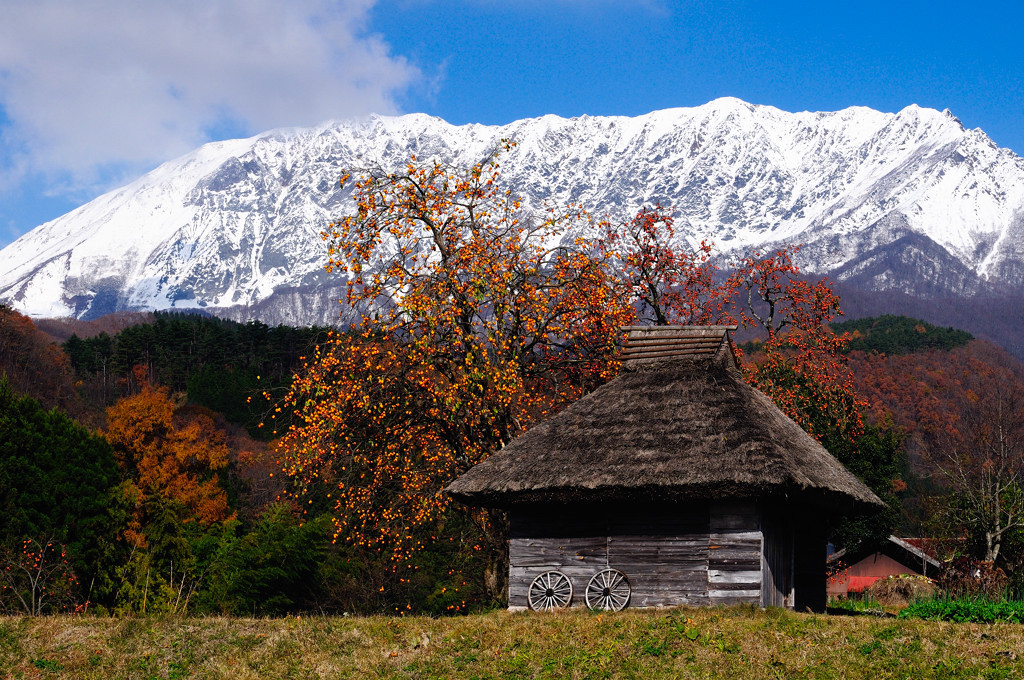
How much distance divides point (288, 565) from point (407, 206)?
505 inches

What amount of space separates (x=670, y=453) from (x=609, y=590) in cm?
281

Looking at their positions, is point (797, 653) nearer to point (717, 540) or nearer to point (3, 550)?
point (717, 540)

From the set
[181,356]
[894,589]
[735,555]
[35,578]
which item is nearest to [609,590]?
[735,555]

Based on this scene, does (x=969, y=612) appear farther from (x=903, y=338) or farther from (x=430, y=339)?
(x=903, y=338)

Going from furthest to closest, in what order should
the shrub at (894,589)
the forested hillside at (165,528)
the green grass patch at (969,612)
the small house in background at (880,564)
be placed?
the small house in background at (880,564), the shrub at (894,589), the forested hillside at (165,528), the green grass patch at (969,612)

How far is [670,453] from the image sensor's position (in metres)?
18.6

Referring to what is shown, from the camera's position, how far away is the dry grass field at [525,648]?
1417cm

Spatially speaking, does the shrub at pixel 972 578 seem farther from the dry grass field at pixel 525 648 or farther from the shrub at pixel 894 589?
the shrub at pixel 894 589

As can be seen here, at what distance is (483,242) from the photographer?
22781mm

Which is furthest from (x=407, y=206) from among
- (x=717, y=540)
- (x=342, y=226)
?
(x=717, y=540)

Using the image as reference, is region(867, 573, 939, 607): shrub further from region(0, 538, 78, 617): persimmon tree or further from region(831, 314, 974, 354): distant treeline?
region(831, 314, 974, 354): distant treeline

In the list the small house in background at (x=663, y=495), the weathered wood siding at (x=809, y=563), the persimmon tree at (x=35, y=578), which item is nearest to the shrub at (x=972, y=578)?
the weathered wood siding at (x=809, y=563)

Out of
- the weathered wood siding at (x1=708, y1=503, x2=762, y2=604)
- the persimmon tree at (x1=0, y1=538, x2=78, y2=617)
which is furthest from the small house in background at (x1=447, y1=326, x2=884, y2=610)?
the persimmon tree at (x1=0, y1=538, x2=78, y2=617)

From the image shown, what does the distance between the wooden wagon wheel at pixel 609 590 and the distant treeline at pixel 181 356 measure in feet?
237
